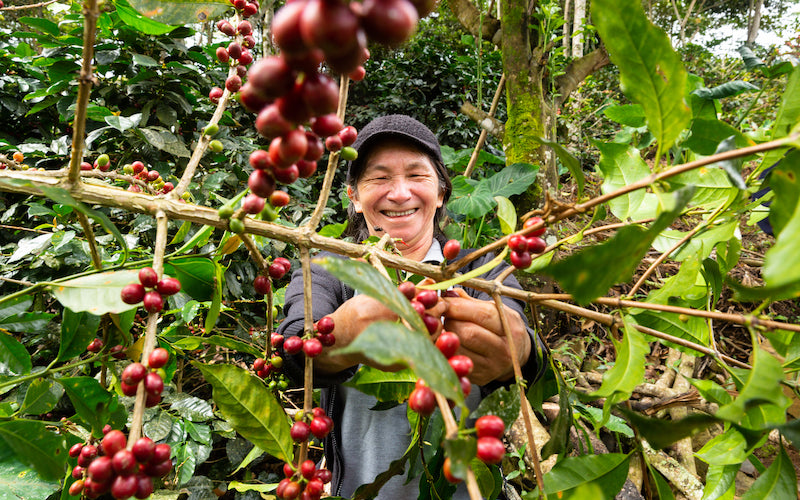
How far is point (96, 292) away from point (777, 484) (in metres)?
0.83

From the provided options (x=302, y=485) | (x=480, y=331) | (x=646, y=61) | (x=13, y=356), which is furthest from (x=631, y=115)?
(x=13, y=356)

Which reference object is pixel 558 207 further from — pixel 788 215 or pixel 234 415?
pixel 234 415

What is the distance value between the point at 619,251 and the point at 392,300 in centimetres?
20

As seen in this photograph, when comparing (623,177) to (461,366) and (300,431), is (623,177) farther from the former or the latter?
(300,431)

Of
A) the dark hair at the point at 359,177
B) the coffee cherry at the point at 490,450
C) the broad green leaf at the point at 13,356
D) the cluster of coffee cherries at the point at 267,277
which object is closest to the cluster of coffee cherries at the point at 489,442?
the coffee cherry at the point at 490,450

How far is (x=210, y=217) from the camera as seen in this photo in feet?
1.70

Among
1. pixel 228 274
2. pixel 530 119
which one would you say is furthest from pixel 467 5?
pixel 228 274

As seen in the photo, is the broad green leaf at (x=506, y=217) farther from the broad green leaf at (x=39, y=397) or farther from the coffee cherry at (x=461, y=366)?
the broad green leaf at (x=39, y=397)

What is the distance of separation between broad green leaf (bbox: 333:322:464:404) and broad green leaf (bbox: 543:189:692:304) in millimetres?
131

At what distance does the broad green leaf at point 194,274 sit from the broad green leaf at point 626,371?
1.89 feet

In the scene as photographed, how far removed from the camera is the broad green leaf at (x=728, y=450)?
52 cm

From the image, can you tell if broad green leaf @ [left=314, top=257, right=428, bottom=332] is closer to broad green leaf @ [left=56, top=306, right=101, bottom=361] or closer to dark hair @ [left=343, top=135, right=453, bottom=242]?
broad green leaf @ [left=56, top=306, right=101, bottom=361]

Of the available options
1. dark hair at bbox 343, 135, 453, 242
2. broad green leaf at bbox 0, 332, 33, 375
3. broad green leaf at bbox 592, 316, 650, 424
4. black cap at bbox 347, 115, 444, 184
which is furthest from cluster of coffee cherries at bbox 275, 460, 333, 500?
black cap at bbox 347, 115, 444, 184

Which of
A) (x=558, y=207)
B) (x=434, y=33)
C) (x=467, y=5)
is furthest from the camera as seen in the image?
(x=434, y=33)
